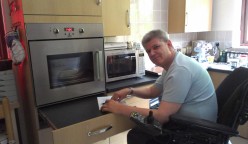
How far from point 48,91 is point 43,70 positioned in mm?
152

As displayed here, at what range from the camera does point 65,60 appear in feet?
5.02

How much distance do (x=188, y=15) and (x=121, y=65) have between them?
117 cm

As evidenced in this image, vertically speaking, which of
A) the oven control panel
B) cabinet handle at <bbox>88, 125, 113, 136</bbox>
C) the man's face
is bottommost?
cabinet handle at <bbox>88, 125, 113, 136</bbox>

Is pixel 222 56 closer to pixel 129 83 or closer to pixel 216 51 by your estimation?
pixel 216 51

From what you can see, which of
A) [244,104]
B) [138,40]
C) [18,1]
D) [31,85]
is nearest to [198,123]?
[244,104]

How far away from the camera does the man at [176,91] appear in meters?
1.22

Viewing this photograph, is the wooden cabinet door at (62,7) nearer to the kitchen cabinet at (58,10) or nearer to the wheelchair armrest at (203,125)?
the kitchen cabinet at (58,10)

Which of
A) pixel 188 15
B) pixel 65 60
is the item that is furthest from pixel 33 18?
pixel 188 15

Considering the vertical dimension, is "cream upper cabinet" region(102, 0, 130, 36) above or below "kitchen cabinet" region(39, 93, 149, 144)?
above

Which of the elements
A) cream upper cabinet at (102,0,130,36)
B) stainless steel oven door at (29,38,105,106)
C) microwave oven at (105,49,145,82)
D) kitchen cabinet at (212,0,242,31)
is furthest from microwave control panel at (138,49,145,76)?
kitchen cabinet at (212,0,242,31)

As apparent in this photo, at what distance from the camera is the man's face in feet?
4.44

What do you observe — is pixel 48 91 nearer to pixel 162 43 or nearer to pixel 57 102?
pixel 57 102

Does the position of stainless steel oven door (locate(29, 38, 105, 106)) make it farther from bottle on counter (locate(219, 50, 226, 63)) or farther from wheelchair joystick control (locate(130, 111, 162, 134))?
bottle on counter (locate(219, 50, 226, 63))

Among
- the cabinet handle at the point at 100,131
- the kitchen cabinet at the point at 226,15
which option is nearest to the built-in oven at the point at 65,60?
the cabinet handle at the point at 100,131
